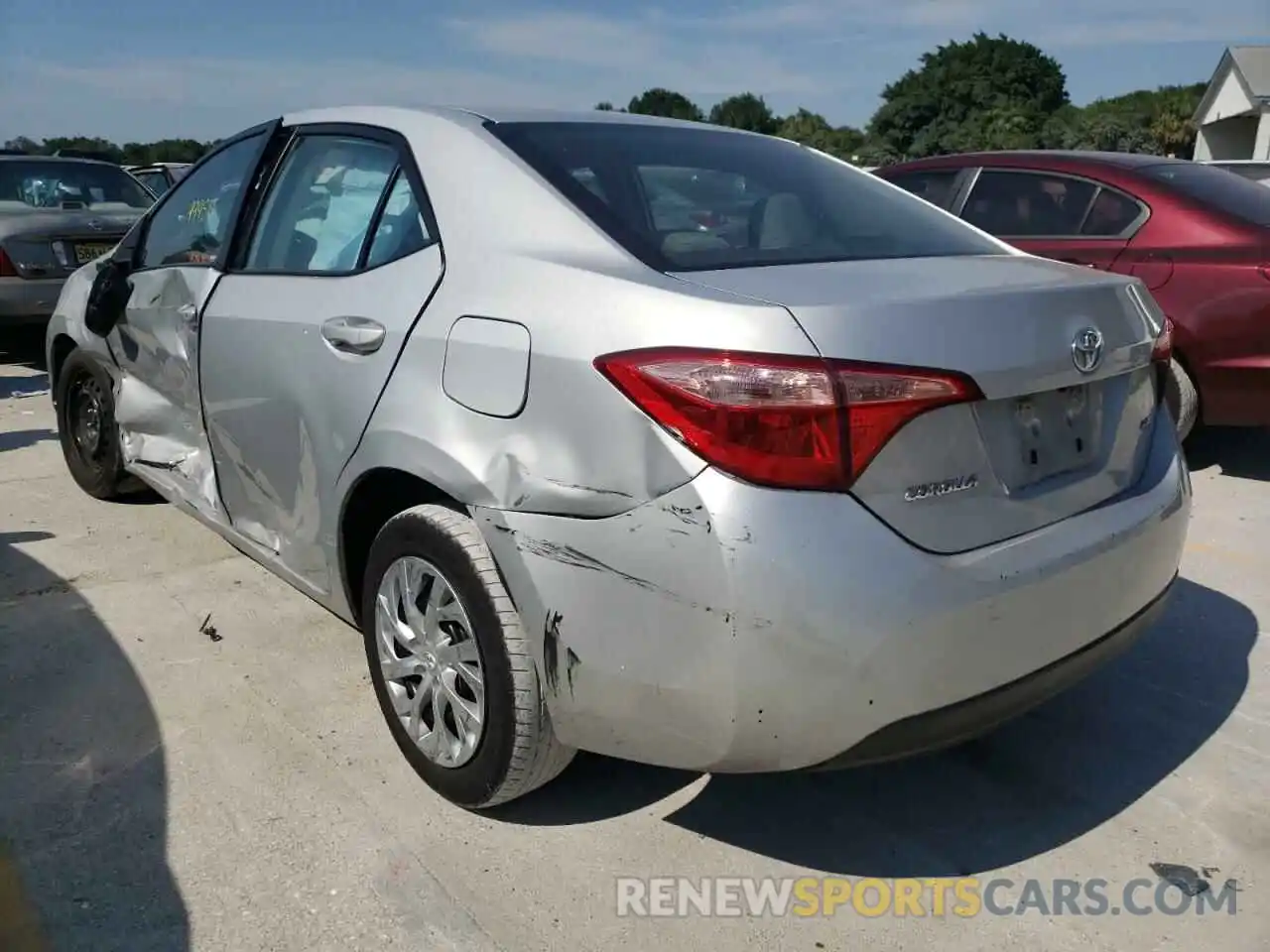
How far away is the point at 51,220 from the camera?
8148 mm

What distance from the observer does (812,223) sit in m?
2.69

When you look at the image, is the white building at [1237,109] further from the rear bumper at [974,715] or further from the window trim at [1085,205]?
the rear bumper at [974,715]

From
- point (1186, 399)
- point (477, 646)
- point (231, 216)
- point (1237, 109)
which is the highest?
point (1237, 109)

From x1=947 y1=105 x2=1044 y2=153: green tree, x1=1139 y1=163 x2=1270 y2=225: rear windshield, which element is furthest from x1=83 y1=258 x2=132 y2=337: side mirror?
x1=947 y1=105 x2=1044 y2=153: green tree

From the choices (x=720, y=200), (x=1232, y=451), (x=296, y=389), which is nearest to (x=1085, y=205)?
(x=1232, y=451)

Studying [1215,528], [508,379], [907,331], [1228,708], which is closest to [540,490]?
[508,379]

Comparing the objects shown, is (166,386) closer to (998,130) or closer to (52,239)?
(52,239)

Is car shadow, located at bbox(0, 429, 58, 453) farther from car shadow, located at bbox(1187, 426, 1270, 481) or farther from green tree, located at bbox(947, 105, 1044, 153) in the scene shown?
green tree, located at bbox(947, 105, 1044, 153)

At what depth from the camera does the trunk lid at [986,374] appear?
201 cm

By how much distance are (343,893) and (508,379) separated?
1.16 m

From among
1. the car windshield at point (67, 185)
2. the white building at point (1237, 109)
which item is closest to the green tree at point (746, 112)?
the white building at point (1237, 109)

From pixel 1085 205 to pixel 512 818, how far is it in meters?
4.62

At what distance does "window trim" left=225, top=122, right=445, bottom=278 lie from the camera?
270 centimetres

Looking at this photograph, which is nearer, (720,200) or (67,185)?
(720,200)
